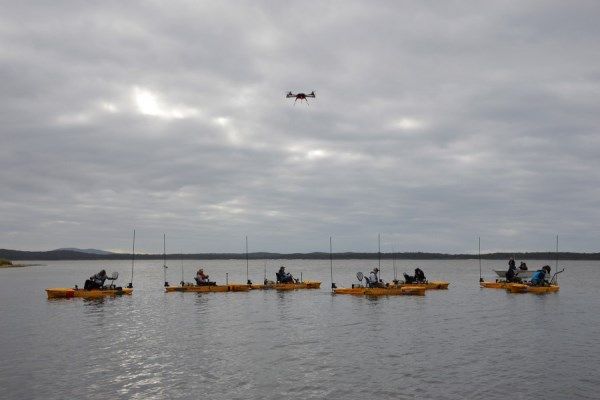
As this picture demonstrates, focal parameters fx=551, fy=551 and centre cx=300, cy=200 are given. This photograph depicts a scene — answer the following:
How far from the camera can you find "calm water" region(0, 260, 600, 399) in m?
20.5

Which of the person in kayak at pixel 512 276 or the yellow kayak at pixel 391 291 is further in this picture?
the person in kayak at pixel 512 276

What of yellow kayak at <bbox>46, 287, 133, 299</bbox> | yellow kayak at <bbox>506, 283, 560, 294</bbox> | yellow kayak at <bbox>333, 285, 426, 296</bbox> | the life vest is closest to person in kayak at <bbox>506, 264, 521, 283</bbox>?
yellow kayak at <bbox>506, 283, 560, 294</bbox>

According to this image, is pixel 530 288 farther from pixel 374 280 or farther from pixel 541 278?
pixel 374 280

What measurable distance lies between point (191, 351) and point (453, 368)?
1270cm

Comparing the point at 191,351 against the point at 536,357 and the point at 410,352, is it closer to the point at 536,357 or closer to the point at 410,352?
the point at 410,352

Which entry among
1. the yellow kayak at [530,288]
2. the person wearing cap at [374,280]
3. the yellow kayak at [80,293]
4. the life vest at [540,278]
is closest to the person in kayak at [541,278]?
the life vest at [540,278]

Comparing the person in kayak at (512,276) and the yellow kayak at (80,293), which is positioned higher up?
the person in kayak at (512,276)

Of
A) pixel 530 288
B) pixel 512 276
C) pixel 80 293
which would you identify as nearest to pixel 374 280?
pixel 530 288

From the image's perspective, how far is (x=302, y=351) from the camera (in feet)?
90.0

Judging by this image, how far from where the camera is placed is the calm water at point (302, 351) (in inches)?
806

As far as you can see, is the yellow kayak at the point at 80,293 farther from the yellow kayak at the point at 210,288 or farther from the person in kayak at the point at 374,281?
the person in kayak at the point at 374,281

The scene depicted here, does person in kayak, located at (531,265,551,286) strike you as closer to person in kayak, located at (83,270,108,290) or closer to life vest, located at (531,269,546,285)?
life vest, located at (531,269,546,285)

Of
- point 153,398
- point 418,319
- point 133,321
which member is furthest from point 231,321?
point 153,398

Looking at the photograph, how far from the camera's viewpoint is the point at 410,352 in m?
27.3
